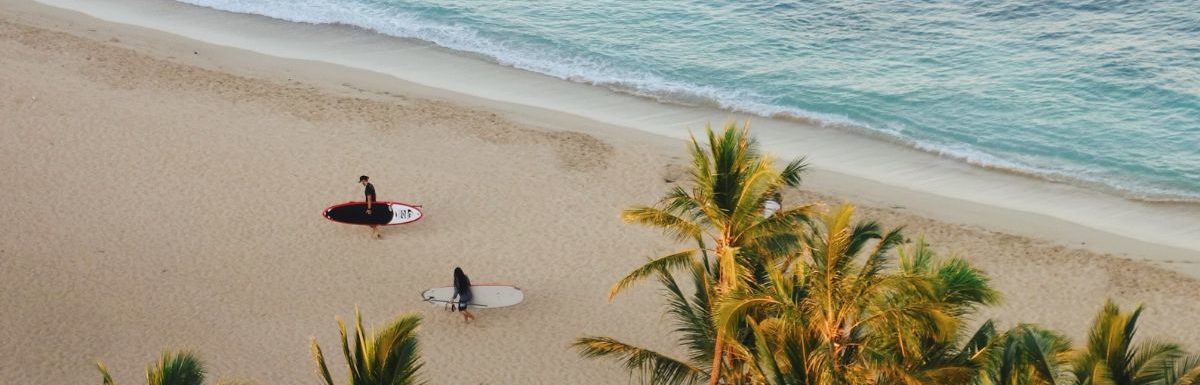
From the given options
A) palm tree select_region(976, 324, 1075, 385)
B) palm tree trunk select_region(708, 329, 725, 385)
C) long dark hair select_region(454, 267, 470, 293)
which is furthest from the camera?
long dark hair select_region(454, 267, 470, 293)

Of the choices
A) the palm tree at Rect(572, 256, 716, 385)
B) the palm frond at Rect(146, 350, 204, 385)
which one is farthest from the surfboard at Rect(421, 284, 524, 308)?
the palm frond at Rect(146, 350, 204, 385)

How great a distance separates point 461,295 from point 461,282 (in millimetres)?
180

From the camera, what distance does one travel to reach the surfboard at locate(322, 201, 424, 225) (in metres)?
18.4

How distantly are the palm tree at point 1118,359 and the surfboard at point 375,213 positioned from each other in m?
11.1

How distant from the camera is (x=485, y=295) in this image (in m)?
16.5

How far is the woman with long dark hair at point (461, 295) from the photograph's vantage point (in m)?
16.0

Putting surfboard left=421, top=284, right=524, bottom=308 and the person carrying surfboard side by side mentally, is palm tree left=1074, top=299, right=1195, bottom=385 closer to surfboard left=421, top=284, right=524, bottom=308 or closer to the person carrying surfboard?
surfboard left=421, top=284, right=524, bottom=308

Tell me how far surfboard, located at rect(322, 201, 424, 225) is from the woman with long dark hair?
106 inches

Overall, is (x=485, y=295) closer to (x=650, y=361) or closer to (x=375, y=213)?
(x=375, y=213)

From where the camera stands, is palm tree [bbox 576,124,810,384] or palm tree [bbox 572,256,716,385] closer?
palm tree [bbox 576,124,810,384]

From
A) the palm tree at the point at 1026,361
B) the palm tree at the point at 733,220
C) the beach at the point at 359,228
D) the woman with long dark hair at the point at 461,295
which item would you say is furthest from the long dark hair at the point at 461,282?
the palm tree at the point at 1026,361

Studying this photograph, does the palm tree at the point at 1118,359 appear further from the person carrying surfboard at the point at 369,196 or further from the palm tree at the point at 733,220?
the person carrying surfboard at the point at 369,196

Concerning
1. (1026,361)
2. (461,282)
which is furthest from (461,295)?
(1026,361)

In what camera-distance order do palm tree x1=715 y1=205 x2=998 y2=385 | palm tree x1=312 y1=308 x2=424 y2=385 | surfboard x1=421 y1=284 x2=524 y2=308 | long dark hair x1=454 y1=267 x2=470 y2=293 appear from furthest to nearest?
surfboard x1=421 y1=284 x2=524 y2=308 < long dark hair x1=454 y1=267 x2=470 y2=293 < palm tree x1=715 y1=205 x2=998 y2=385 < palm tree x1=312 y1=308 x2=424 y2=385
